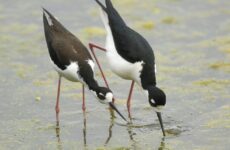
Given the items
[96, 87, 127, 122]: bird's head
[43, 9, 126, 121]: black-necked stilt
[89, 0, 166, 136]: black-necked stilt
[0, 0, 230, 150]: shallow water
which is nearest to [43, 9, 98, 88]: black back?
[43, 9, 126, 121]: black-necked stilt

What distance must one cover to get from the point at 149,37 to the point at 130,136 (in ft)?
11.6

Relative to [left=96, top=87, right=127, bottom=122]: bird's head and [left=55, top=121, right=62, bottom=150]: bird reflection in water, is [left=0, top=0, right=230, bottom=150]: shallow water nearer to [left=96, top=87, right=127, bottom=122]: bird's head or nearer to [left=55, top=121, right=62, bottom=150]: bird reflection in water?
[left=55, top=121, right=62, bottom=150]: bird reflection in water

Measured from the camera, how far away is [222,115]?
812cm

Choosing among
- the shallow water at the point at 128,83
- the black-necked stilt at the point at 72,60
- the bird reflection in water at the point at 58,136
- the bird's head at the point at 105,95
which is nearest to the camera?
the bird reflection in water at the point at 58,136

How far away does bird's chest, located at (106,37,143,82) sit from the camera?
26.1ft

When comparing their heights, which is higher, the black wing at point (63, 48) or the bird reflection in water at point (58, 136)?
the black wing at point (63, 48)

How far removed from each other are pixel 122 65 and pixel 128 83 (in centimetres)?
141

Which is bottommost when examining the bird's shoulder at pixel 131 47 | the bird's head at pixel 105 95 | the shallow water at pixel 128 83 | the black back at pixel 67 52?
the shallow water at pixel 128 83

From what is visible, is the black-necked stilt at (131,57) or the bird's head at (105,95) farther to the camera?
the black-necked stilt at (131,57)

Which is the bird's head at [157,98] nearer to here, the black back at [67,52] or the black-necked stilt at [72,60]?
the black-necked stilt at [72,60]

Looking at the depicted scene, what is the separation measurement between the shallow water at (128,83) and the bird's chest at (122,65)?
580 millimetres

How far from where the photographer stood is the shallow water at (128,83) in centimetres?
763

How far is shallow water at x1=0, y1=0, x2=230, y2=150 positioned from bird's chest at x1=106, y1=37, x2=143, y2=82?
0.58 m

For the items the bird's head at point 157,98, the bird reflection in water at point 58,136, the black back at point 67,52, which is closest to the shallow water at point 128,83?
the bird reflection in water at point 58,136
